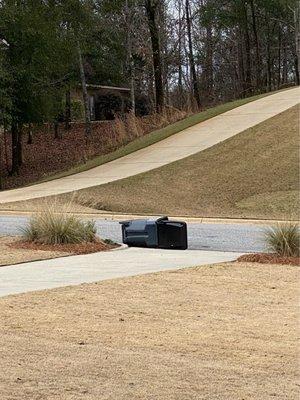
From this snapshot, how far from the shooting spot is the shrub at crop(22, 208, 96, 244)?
12984 mm

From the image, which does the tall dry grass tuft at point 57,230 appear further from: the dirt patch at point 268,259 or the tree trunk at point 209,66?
the tree trunk at point 209,66

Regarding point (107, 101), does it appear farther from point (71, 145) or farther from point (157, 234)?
point (157, 234)

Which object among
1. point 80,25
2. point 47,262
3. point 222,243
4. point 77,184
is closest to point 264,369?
point 47,262

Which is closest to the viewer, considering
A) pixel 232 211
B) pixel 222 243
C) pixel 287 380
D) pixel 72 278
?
pixel 287 380

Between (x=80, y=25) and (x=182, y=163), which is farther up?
(x=80, y=25)

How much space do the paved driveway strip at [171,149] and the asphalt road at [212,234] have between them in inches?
233

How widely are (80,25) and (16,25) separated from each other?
10.8 feet

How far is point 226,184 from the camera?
22.2 m

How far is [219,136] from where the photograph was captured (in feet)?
90.6

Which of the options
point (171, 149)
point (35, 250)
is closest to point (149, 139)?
point (171, 149)

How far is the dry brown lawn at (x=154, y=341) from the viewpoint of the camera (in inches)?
194

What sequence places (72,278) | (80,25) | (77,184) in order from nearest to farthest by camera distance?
(72,278) → (77,184) → (80,25)

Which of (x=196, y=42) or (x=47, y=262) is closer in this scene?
(x=47, y=262)

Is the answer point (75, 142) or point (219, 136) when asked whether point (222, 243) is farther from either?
Result: point (75, 142)
